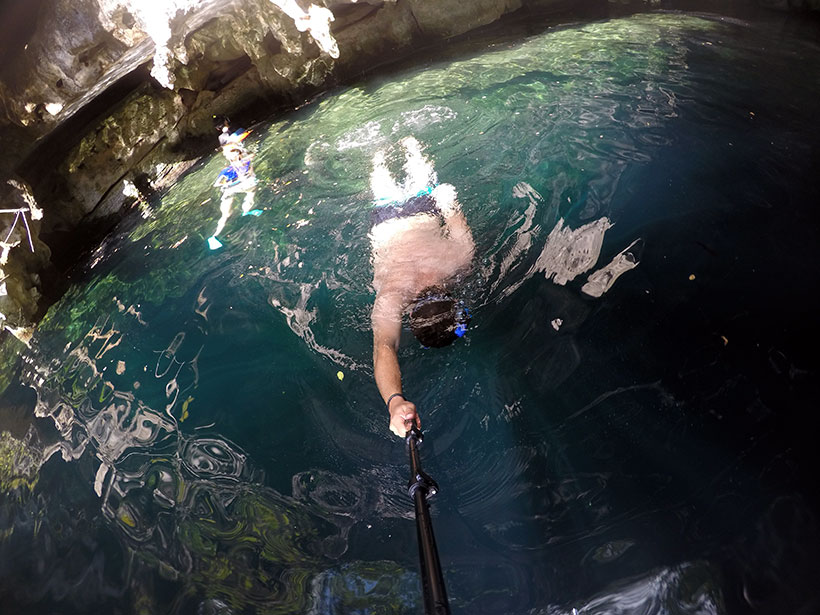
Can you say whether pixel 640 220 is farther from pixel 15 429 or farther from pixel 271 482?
pixel 15 429

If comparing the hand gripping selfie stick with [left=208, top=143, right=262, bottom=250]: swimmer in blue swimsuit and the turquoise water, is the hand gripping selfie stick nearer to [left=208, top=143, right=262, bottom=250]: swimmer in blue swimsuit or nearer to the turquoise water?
the turquoise water

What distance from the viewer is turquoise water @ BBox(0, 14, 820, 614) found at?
2.48 m

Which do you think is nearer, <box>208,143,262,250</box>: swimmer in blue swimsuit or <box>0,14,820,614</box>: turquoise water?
<box>0,14,820,614</box>: turquoise water

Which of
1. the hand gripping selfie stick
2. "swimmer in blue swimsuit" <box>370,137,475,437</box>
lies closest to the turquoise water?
"swimmer in blue swimsuit" <box>370,137,475,437</box>

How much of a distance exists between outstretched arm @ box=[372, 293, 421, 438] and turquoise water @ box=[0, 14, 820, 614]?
22 cm

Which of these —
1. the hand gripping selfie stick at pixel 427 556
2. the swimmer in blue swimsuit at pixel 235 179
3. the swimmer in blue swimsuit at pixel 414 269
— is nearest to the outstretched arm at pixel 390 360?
the swimmer in blue swimsuit at pixel 414 269

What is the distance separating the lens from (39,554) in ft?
10.4

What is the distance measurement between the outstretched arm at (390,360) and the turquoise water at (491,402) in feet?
0.73

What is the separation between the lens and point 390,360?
3170 mm

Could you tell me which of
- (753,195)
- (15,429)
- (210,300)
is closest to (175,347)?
(210,300)

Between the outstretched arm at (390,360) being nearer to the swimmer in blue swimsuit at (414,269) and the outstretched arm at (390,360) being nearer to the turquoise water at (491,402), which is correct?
the swimmer in blue swimsuit at (414,269)

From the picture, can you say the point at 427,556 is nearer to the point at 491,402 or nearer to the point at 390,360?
the point at 390,360

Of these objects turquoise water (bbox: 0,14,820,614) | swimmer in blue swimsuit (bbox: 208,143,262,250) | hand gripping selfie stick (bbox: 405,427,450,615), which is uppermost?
hand gripping selfie stick (bbox: 405,427,450,615)

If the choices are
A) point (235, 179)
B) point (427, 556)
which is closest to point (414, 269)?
point (427, 556)
